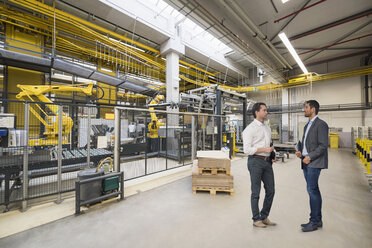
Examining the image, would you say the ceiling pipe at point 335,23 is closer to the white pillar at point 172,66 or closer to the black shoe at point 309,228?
the white pillar at point 172,66

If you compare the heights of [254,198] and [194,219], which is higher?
[254,198]

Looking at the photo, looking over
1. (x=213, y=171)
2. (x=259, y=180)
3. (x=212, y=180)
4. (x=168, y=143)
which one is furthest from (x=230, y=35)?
(x=259, y=180)

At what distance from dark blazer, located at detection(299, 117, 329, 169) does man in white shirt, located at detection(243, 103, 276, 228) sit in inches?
20.8

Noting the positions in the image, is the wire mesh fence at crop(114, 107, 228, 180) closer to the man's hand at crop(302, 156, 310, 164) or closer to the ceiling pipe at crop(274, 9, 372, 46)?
the man's hand at crop(302, 156, 310, 164)

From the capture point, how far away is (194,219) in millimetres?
2539

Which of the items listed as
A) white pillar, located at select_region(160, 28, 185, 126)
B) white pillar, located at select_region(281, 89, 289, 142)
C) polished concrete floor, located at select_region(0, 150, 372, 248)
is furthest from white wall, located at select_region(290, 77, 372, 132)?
polished concrete floor, located at select_region(0, 150, 372, 248)

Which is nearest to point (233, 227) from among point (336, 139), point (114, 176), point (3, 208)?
point (114, 176)

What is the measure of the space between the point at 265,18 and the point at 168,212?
893cm

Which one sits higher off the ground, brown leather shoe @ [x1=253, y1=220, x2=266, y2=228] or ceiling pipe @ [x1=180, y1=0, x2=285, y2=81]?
ceiling pipe @ [x1=180, y1=0, x2=285, y2=81]

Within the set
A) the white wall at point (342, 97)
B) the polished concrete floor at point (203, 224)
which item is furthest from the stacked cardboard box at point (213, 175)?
the white wall at point (342, 97)

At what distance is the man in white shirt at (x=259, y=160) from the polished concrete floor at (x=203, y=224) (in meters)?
0.36

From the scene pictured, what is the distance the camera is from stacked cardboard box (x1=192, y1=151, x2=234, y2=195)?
346cm

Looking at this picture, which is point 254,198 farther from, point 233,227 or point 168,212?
point 168,212

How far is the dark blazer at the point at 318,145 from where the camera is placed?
6.91 ft
